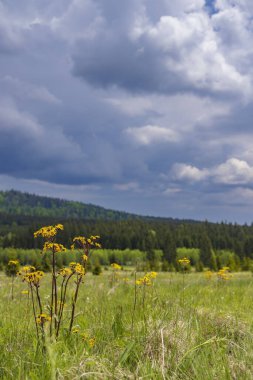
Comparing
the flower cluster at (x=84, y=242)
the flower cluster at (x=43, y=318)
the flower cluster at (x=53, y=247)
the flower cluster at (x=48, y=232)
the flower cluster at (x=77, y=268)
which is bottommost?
the flower cluster at (x=43, y=318)

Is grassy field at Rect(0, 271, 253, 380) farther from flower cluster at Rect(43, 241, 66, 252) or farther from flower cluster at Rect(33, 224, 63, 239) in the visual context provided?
flower cluster at Rect(33, 224, 63, 239)

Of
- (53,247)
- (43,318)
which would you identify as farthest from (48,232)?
(43,318)

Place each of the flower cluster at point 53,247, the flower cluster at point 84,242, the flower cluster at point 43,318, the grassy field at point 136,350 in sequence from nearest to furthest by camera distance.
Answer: the grassy field at point 136,350 < the flower cluster at point 43,318 < the flower cluster at point 53,247 < the flower cluster at point 84,242

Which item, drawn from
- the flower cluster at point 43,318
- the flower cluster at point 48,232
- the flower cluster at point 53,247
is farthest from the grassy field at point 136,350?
the flower cluster at point 48,232

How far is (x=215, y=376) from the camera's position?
11.6 ft

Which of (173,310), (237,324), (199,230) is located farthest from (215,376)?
(199,230)

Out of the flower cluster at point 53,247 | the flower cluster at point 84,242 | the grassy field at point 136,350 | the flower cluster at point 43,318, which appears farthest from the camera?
the flower cluster at point 84,242

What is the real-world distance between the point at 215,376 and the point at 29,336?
252 cm

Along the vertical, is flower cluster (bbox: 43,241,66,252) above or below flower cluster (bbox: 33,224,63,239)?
below

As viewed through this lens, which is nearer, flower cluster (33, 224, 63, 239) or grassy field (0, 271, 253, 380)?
grassy field (0, 271, 253, 380)

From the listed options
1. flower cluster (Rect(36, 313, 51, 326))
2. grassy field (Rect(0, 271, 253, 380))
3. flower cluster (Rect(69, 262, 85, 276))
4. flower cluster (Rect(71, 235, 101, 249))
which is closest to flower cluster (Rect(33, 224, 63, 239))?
flower cluster (Rect(71, 235, 101, 249))

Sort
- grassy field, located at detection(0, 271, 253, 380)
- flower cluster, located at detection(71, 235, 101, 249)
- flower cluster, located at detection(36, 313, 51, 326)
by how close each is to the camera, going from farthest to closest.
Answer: flower cluster, located at detection(71, 235, 101, 249) → flower cluster, located at detection(36, 313, 51, 326) → grassy field, located at detection(0, 271, 253, 380)

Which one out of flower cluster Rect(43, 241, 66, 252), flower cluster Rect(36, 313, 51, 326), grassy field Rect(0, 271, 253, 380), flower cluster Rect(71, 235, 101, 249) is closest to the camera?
grassy field Rect(0, 271, 253, 380)

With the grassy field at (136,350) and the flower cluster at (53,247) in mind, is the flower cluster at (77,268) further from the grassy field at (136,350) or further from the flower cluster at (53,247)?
the grassy field at (136,350)
